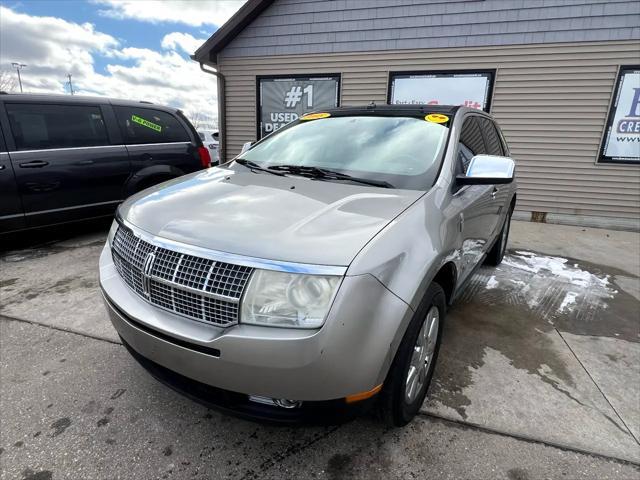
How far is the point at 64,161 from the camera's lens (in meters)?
4.60

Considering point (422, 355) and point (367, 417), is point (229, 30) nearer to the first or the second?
point (422, 355)

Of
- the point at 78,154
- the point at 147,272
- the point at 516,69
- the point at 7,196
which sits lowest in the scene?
the point at 7,196

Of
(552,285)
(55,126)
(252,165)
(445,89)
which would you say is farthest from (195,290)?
(445,89)

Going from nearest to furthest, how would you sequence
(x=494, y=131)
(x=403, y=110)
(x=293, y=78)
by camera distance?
(x=403, y=110) < (x=494, y=131) < (x=293, y=78)

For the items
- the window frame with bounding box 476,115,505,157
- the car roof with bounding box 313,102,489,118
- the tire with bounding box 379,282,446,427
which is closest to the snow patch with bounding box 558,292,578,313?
the window frame with bounding box 476,115,505,157

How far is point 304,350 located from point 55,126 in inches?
187

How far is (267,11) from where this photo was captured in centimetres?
797

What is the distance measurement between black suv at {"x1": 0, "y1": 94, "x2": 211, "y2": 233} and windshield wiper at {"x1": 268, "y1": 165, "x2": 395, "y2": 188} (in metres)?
3.35

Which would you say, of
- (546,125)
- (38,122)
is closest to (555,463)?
(38,122)

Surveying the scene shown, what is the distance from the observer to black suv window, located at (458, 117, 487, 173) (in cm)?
260

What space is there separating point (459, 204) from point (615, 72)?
620cm

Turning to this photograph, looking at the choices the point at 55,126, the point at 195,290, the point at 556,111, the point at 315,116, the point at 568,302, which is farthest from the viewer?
the point at 556,111

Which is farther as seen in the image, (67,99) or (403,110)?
(67,99)

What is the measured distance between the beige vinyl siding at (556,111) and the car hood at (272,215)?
19.9 feet
